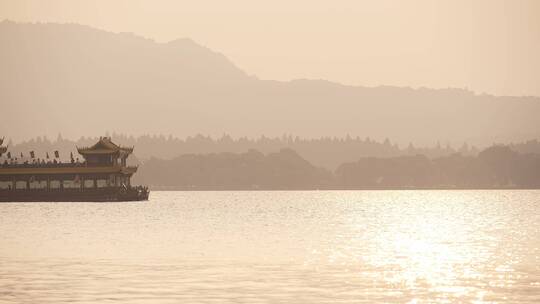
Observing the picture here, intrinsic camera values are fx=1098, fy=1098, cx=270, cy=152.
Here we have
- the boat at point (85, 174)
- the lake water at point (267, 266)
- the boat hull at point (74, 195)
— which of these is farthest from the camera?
the boat hull at point (74, 195)

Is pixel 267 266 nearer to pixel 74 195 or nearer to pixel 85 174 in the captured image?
pixel 85 174

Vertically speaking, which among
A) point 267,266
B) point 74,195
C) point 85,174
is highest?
point 85,174

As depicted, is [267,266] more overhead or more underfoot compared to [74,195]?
more underfoot

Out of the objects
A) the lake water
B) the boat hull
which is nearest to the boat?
the boat hull

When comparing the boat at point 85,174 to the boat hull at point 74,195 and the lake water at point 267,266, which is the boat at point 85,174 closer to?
the boat hull at point 74,195

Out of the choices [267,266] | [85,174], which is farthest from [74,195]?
[267,266]

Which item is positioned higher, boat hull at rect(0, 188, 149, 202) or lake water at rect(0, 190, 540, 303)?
boat hull at rect(0, 188, 149, 202)

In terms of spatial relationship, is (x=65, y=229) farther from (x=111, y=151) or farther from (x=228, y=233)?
(x=111, y=151)

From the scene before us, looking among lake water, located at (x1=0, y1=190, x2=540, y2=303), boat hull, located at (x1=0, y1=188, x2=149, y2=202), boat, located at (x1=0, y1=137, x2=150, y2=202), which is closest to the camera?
lake water, located at (x1=0, y1=190, x2=540, y2=303)

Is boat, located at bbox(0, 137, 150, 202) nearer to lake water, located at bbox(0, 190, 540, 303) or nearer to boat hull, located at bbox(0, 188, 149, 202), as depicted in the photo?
boat hull, located at bbox(0, 188, 149, 202)

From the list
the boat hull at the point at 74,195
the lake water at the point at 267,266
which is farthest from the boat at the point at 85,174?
the lake water at the point at 267,266

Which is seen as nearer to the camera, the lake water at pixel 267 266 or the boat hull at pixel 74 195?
the lake water at pixel 267 266

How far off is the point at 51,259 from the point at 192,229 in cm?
3565

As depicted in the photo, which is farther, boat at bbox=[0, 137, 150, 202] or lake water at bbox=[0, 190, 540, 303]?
boat at bbox=[0, 137, 150, 202]
